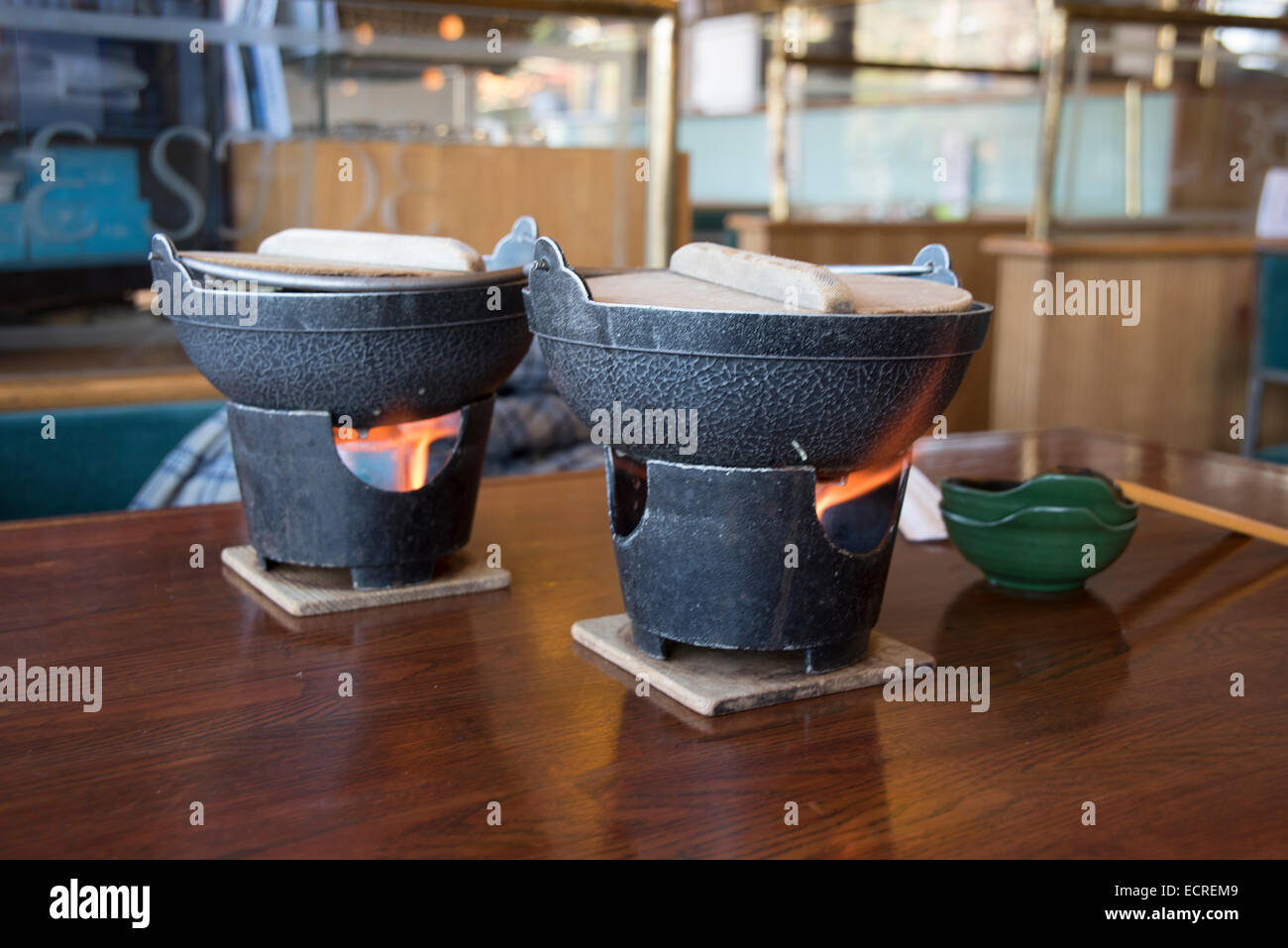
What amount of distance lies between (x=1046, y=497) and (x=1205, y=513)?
28cm

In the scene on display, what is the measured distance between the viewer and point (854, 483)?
91 centimetres

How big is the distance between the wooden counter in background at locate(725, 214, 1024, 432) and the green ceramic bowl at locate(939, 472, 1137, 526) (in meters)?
3.54

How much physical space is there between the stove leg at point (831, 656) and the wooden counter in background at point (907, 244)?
383 cm

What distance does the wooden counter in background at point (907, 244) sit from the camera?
4.71 metres

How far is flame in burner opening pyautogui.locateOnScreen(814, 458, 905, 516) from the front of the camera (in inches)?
34.7

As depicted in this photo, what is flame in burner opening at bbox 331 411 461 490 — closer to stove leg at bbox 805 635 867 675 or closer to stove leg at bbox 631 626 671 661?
stove leg at bbox 631 626 671 661

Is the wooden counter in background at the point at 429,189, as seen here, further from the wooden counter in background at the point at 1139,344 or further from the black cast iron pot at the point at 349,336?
the black cast iron pot at the point at 349,336

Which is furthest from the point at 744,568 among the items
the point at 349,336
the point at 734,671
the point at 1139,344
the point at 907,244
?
the point at 907,244

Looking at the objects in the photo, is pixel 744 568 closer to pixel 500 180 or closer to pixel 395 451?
pixel 395 451

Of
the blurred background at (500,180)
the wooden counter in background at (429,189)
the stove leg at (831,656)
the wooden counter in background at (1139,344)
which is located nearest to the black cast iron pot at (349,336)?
the stove leg at (831,656)

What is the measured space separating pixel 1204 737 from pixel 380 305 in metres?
0.68

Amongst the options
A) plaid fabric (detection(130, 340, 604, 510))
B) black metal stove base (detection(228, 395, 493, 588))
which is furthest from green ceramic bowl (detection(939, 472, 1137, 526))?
plaid fabric (detection(130, 340, 604, 510))

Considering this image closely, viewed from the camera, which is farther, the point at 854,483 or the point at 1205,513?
the point at 1205,513

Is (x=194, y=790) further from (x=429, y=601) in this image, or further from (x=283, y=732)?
(x=429, y=601)
